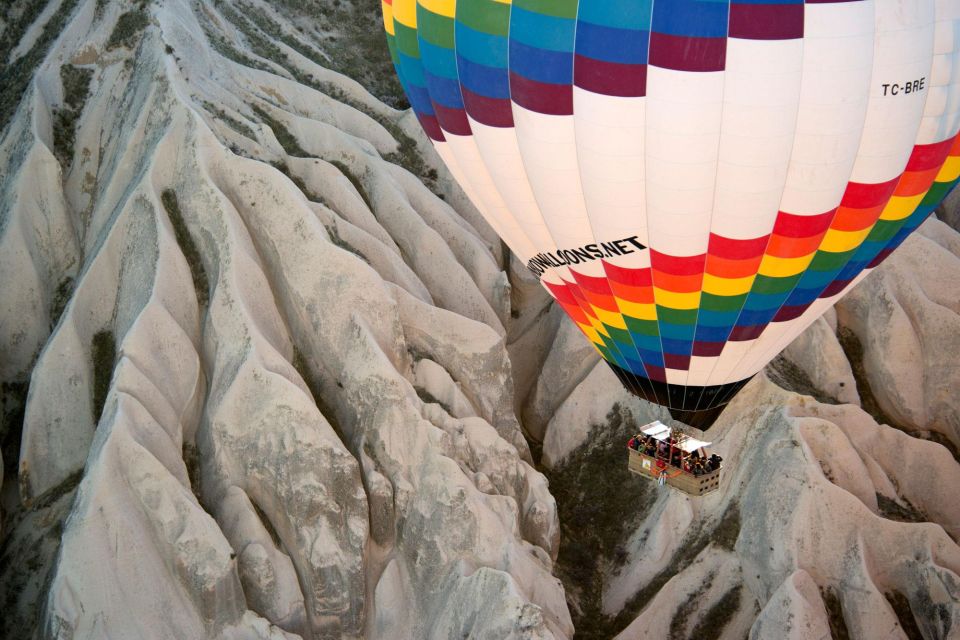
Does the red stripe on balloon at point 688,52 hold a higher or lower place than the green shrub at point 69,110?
higher

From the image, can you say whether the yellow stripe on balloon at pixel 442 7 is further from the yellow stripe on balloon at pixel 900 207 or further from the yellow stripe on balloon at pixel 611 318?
the yellow stripe on balloon at pixel 900 207

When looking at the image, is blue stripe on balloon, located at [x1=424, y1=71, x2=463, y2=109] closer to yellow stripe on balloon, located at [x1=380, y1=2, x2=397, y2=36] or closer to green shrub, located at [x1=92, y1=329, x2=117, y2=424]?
yellow stripe on balloon, located at [x1=380, y1=2, x2=397, y2=36]

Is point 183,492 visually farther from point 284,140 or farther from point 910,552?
point 910,552

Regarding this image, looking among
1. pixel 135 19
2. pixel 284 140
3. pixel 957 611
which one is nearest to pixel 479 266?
pixel 284 140

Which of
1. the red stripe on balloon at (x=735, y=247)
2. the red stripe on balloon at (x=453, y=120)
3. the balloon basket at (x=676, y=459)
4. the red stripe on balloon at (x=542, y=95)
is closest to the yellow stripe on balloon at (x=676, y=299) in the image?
the red stripe on balloon at (x=735, y=247)

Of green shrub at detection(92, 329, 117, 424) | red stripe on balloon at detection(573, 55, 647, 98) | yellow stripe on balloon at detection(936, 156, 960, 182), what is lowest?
green shrub at detection(92, 329, 117, 424)

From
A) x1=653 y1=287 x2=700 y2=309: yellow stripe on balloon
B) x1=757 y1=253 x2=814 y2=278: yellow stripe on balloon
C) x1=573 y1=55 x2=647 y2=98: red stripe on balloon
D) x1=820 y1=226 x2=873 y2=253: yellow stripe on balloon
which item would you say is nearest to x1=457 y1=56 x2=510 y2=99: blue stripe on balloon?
x1=573 y1=55 x2=647 y2=98: red stripe on balloon
